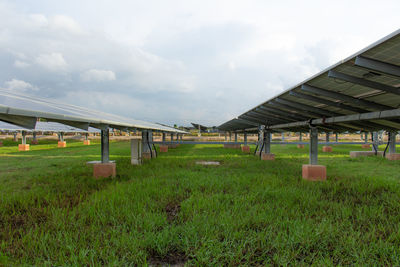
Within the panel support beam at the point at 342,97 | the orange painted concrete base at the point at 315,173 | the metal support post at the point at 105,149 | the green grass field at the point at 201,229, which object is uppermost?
the panel support beam at the point at 342,97

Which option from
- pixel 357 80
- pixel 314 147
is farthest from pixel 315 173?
pixel 357 80

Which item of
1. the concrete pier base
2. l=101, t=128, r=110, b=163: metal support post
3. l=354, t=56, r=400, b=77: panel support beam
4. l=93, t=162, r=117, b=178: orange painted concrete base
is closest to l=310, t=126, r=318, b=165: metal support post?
l=354, t=56, r=400, b=77: panel support beam

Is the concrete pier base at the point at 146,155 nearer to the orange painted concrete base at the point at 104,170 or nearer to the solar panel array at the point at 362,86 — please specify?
the orange painted concrete base at the point at 104,170

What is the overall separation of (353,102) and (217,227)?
4.48 m

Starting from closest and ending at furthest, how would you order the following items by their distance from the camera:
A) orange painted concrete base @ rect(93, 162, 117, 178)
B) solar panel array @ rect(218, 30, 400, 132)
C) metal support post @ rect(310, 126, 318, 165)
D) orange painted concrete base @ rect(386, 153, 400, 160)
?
solar panel array @ rect(218, 30, 400, 132) < orange painted concrete base @ rect(93, 162, 117, 178) < metal support post @ rect(310, 126, 318, 165) < orange painted concrete base @ rect(386, 153, 400, 160)

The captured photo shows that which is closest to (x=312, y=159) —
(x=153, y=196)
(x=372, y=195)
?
(x=372, y=195)

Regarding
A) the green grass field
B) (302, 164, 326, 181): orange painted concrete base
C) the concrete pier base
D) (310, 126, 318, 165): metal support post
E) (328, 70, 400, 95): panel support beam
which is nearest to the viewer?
the green grass field

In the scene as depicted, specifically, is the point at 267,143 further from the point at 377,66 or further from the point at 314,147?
the point at 377,66

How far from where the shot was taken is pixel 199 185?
21.8ft

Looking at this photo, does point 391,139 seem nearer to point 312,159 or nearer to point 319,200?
point 312,159

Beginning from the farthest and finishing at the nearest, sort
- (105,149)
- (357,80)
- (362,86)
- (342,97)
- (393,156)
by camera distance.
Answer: (393,156), (105,149), (342,97), (362,86), (357,80)

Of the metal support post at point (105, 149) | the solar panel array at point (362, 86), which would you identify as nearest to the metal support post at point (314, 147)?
the solar panel array at point (362, 86)

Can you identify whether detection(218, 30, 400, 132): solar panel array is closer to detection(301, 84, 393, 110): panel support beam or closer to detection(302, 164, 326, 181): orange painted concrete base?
detection(301, 84, 393, 110): panel support beam

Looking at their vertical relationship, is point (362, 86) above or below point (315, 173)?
above
